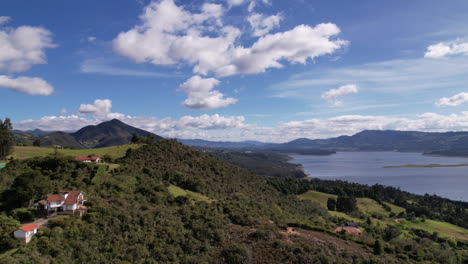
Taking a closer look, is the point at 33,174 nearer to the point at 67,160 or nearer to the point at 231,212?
the point at 67,160

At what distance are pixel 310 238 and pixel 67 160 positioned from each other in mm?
32788

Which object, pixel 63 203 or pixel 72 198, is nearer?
pixel 63 203

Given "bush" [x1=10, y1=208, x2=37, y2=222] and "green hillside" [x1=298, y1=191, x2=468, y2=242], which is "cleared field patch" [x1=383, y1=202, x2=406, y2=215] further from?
"bush" [x1=10, y1=208, x2=37, y2=222]

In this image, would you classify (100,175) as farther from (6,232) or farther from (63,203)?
(6,232)

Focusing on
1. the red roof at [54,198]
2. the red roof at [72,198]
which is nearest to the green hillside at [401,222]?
the red roof at [72,198]

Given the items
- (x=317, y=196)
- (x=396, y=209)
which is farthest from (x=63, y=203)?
(x=396, y=209)

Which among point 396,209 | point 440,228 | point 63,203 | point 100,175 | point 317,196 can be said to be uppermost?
point 100,175

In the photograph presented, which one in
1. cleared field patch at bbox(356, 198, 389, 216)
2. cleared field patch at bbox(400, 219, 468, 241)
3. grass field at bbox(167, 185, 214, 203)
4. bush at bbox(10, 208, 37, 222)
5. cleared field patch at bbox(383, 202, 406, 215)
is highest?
bush at bbox(10, 208, 37, 222)

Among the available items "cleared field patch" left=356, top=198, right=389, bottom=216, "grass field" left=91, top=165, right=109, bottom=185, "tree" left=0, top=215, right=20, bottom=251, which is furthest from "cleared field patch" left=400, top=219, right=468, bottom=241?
"tree" left=0, top=215, right=20, bottom=251

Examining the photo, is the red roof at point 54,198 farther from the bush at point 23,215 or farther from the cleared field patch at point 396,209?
the cleared field patch at point 396,209

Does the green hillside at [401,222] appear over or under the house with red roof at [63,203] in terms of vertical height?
under

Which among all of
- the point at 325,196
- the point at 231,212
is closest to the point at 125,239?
the point at 231,212

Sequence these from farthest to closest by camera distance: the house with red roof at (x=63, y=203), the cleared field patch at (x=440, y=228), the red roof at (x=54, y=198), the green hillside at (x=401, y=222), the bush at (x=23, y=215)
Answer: the green hillside at (x=401, y=222) → the cleared field patch at (x=440, y=228) → the house with red roof at (x=63, y=203) → the red roof at (x=54, y=198) → the bush at (x=23, y=215)

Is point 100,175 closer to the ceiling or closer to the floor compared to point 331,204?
closer to the ceiling
